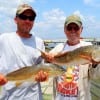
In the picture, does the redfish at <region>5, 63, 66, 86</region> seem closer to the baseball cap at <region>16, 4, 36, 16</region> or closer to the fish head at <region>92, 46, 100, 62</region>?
the fish head at <region>92, 46, 100, 62</region>

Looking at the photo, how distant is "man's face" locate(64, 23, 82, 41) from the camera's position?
17.5 ft

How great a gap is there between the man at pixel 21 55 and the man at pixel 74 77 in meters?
0.34

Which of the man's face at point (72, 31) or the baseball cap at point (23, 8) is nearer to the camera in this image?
the baseball cap at point (23, 8)

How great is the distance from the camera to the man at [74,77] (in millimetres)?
5230

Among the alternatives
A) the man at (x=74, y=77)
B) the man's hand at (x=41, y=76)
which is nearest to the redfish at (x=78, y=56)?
the man at (x=74, y=77)

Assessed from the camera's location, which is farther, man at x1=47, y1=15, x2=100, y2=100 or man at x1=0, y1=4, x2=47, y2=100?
man at x1=47, y1=15, x2=100, y2=100

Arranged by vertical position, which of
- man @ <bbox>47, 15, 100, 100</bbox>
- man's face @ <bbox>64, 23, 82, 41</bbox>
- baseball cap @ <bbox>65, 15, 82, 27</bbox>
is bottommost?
man @ <bbox>47, 15, 100, 100</bbox>

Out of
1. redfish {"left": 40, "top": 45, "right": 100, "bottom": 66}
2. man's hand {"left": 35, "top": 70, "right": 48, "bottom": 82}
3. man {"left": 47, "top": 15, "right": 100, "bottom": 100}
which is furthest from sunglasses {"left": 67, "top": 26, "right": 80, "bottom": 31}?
man's hand {"left": 35, "top": 70, "right": 48, "bottom": 82}

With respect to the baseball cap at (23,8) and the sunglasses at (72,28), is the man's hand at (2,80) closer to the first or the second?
the baseball cap at (23,8)

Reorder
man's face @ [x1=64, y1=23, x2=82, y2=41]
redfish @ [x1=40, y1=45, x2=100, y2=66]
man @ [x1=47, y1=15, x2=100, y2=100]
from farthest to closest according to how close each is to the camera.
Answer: man's face @ [x1=64, y1=23, x2=82, y2=41]
man @ [x1=47, y1=15, x2=100, y2=100]
redfish @ [x1=40, y1=45, x2=100, y2=66]

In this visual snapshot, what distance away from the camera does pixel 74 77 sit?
17.3ft

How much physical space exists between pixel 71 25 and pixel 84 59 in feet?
2.25

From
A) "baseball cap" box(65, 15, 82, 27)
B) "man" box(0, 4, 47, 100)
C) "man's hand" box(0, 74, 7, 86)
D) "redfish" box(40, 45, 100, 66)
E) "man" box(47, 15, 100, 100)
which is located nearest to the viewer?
"man's hand" box(0, 74, 7, 86)

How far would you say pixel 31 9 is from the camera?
16.8ft
